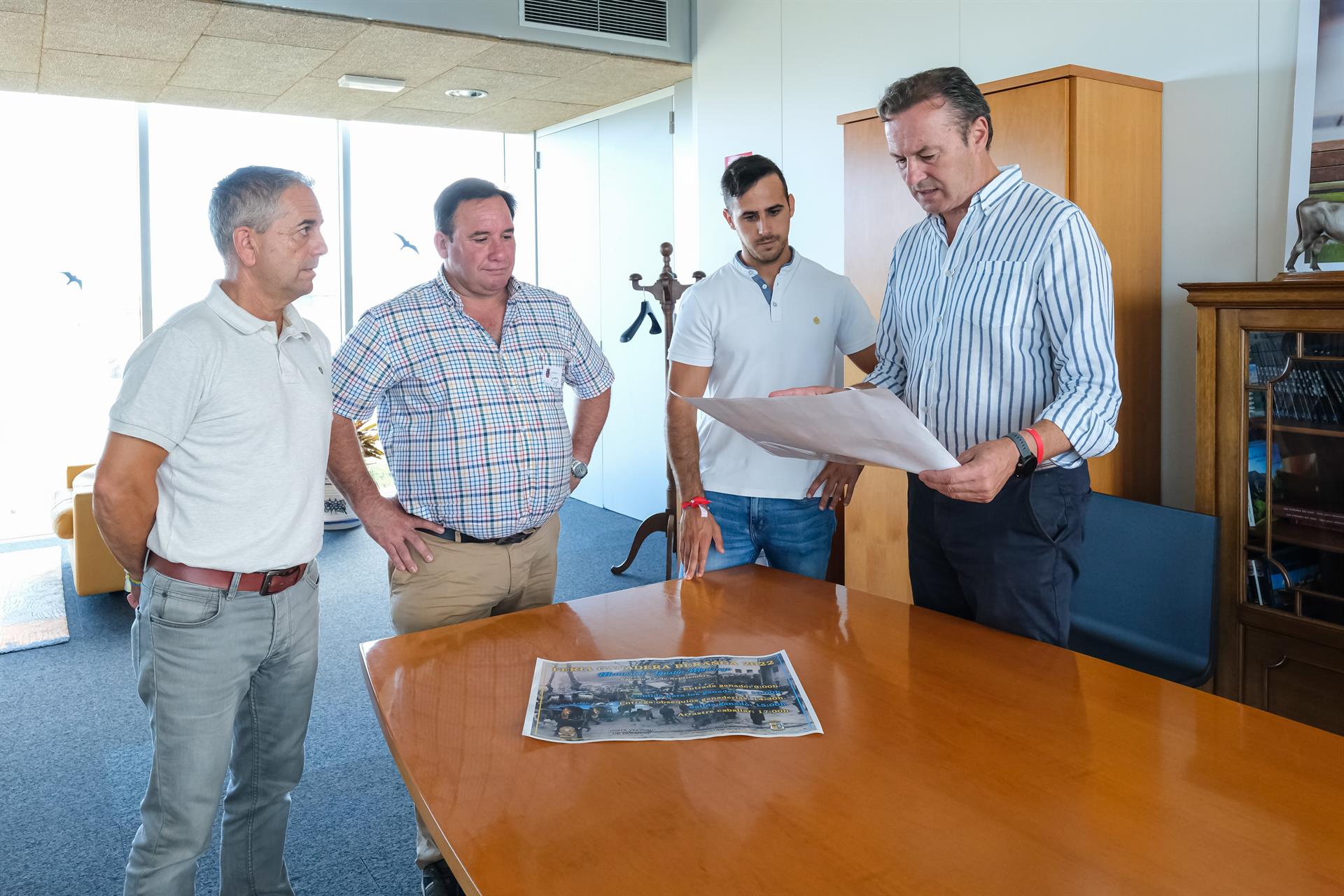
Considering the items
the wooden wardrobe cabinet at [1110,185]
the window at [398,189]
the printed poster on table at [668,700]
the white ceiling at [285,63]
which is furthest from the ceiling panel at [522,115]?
the printed poster on table at [668,700]

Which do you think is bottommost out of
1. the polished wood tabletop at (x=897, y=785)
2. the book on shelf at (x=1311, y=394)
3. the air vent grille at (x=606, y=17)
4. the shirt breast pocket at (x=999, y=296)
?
the polished wood tabletop at (x=897, y=785)

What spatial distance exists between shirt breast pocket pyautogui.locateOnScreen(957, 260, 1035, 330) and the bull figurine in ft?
5.09

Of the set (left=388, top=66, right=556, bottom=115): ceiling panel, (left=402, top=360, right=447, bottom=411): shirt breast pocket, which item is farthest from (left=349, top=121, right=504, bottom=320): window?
(left=402, top=360, right=447, bottom=411): shirt breast pocket

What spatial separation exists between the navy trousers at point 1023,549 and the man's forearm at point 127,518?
1.46m

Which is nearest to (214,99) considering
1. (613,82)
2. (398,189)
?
(398,189)

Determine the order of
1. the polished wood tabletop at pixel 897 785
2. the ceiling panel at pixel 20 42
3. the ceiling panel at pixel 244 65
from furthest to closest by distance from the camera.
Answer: the ceiling panel at pixel 244 65
the ceiling panel at pixel 20 42
the polished wood tabletop at pixel 897 785

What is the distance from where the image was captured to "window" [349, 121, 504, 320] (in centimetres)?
751

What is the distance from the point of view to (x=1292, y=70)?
9.42 ft

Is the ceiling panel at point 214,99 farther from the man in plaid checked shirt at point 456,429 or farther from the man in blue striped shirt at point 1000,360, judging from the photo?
the man in blue striped shirt at point 1000,360

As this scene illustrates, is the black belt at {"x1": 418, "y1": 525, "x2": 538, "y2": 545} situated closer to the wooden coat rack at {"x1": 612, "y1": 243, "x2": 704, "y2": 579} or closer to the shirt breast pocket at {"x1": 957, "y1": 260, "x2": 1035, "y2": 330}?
the shirt breast pocket at {"x1": 957, "y1": 260, "x2": 1035, "y2": 330}

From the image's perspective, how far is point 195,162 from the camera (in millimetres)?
6914

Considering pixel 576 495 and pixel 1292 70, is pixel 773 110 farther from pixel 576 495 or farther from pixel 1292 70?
pixel 576 495

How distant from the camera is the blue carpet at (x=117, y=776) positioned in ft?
8.20

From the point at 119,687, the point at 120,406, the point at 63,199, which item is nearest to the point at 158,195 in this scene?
the point at 63,199
